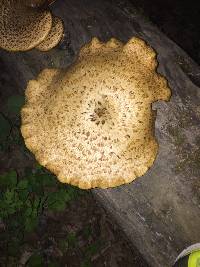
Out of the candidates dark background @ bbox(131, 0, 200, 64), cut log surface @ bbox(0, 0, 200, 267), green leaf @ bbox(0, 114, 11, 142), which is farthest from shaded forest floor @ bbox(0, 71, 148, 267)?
dark background @ bbox(131, 0, 200, 64)

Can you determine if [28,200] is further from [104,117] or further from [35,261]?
[104,117]

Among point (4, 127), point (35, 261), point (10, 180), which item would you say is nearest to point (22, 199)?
point (10, 180)

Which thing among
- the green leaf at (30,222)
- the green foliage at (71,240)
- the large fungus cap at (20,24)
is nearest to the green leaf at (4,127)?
the green leaf at (30,222)

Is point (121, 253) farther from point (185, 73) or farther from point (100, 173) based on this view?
point (185, 73)

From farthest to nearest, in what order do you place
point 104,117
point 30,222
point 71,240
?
1. point 71,240
2. point 30,222
3. point 104,117

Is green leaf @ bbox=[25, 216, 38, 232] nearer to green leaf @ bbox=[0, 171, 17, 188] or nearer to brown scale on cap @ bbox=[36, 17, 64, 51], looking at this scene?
green leaf @ bbox=[0, 171, 17, 188]

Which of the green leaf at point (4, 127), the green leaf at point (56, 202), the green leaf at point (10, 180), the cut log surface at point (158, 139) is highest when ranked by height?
the cut log surface at point (158, 139)

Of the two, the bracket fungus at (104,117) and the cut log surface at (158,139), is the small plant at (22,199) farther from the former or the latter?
the bracket fungus at (104,117)
